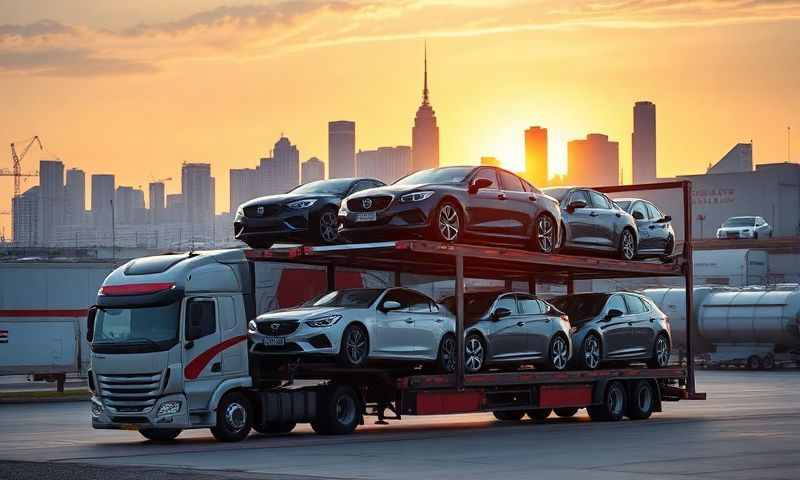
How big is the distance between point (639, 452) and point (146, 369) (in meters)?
7.61

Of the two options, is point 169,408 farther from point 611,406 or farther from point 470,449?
point 611,406

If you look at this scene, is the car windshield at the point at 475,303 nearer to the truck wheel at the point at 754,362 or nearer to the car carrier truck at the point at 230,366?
the car carrier truck at the point at 230,366

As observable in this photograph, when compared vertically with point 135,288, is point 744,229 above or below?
above

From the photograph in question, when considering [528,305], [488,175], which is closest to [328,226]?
[488,175]

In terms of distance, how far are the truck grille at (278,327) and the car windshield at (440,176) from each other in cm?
331

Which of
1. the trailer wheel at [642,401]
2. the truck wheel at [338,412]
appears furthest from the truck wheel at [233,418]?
the trailer wheel at [642,401]

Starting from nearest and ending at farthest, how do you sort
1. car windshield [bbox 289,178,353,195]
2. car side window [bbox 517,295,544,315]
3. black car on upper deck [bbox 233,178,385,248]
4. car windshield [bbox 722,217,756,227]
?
black car on upper deck [bbox 233,178,385,248], car windshield [bbox 289,178,353,195], car side window [bbox 517,295,544,315], car windshield [bbox 722,217,756,227]

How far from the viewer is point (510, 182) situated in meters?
24.8

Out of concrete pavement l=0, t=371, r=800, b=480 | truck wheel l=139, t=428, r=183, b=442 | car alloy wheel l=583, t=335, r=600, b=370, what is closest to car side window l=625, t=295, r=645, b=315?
car alloy wheel l=583, t=335, r=600, b=370

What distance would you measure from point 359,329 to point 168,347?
311 centimetres

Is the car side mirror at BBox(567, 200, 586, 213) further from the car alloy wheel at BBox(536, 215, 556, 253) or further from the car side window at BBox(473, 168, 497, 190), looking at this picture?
the car side window at BBox(473, 168, 497, 190)

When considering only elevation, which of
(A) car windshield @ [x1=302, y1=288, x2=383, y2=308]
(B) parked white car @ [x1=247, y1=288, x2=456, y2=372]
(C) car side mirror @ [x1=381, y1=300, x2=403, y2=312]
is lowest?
(B) parked white car @ [x1=247, y1=288, x2=456, y2=372]

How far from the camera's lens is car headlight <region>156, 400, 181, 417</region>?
2144cm

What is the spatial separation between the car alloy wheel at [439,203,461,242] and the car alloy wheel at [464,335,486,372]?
7.54 feet
